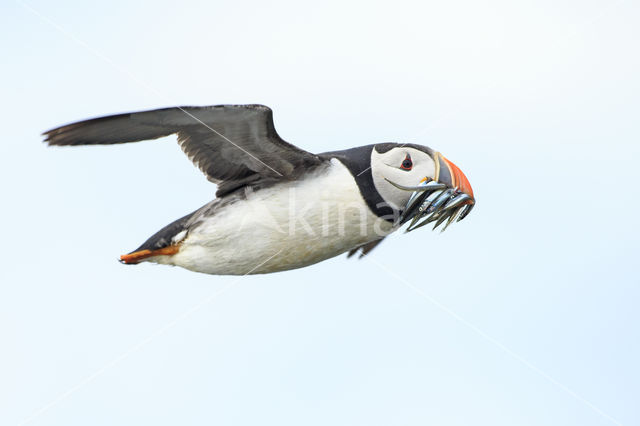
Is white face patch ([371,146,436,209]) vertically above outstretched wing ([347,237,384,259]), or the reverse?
white face patch ([371,146,436,209])

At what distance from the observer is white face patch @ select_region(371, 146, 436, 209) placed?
789cm

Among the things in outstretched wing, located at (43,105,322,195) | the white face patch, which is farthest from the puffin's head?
outstretched wing, located at (43,105,322,195)

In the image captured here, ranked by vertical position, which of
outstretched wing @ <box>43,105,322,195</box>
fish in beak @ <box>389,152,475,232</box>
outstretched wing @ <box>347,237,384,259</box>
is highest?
outstretched wing @ <box>43,105,322,195</box>

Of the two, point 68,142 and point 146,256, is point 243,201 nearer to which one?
point 146,256

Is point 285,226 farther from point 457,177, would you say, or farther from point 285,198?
point 457,177

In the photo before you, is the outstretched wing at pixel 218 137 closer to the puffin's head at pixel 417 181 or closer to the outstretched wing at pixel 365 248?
the puffin's head at pixel 417 181

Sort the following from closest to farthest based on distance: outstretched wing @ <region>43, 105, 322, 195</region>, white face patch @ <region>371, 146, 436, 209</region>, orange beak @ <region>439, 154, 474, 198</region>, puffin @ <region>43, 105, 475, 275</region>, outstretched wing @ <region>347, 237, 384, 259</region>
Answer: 1. outstretched wing @ <region>43, 105, 322, 195</region>
2. puffin @ <region>43, 105, 475, 275</region>
3. white face patch @ <region>371, 146, 436, 209</region>
4. orange beak @ <region>439, 154, 474, 198</region>
5. outstretched wing @ <region>347, 237, 384, 259</region>

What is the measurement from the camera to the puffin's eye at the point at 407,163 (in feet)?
26.1

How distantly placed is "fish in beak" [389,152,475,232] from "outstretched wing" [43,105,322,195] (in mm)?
898

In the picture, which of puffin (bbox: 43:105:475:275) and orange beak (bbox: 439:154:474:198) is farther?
orange beak (bbox: 439:154:474:198)

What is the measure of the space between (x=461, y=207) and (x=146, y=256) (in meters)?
2.82

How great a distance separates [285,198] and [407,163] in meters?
1.12

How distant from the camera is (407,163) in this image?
7.98 meters

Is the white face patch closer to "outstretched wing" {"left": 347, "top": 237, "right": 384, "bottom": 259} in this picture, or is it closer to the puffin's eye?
the puffin's eye
